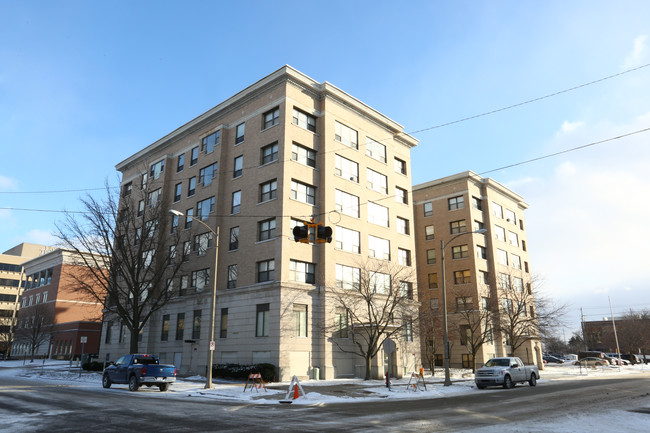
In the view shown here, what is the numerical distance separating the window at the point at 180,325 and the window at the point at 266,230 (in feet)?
38.1

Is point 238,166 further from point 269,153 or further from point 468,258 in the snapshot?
point 468,258

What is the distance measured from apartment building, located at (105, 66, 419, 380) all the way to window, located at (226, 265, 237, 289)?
0.10 meters

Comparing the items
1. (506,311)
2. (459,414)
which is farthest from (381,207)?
(459,414)

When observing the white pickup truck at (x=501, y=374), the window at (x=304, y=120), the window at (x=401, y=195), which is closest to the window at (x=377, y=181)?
the window at (x=401, y=195)

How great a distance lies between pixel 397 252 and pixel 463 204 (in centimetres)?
1809

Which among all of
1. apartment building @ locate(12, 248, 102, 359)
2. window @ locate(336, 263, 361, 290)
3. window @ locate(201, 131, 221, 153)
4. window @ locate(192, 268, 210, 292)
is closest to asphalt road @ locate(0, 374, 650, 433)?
window @ locate(336, 263, 361, 290)

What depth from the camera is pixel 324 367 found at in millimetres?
33469

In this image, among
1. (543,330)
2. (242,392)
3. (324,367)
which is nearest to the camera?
(242,392)

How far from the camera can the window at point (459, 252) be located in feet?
184

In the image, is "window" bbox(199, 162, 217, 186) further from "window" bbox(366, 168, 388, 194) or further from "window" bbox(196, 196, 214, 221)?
"window" bbox(366, 168, 388, 194)

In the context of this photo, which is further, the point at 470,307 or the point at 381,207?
the point at 470,307

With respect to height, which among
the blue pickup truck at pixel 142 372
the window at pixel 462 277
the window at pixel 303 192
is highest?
the window at pixel 303 192

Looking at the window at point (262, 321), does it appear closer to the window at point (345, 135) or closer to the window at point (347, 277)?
the window at point (347, 277)

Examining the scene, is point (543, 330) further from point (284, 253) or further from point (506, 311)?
point (284, 253)
